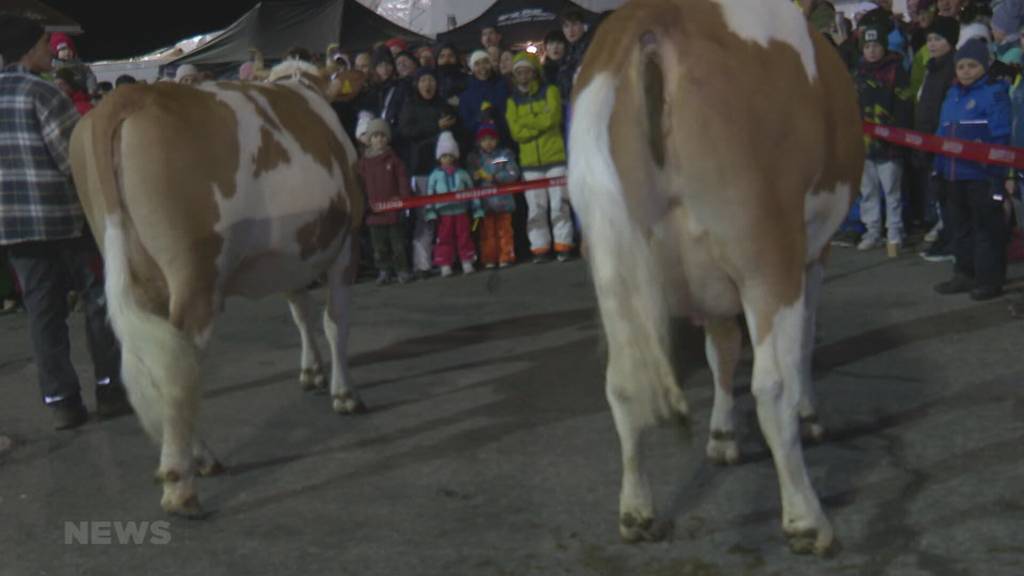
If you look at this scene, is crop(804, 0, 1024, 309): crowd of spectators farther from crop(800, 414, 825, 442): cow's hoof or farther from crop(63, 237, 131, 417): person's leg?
crop(63, 237, 131, 417): person's leg

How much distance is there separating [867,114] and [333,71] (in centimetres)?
479

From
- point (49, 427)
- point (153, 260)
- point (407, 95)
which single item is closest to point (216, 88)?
point (153, 260)

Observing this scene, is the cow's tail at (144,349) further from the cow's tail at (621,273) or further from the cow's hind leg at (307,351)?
the cow's hind leg at (307,351)

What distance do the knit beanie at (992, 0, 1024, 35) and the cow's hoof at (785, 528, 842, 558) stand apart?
7162 millimetres

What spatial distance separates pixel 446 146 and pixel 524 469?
576 centimetres

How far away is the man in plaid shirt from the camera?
5.73m

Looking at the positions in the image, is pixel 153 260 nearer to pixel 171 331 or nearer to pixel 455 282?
pixel 171 331

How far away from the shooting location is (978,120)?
24.7 feet

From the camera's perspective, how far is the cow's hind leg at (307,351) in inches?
254

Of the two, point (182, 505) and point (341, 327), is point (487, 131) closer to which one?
point (341, 327)

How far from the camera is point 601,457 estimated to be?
4898 millimetres

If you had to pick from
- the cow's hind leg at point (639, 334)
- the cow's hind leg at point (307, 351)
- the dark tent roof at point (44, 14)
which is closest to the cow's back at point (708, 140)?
the cow's hind leg at point (639, 334)

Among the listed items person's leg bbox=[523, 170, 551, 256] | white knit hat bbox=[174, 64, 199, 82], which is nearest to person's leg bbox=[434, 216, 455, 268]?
person's leg bbox=[523, 170, 551, 256]

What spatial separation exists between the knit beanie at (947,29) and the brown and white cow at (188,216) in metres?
5.26
